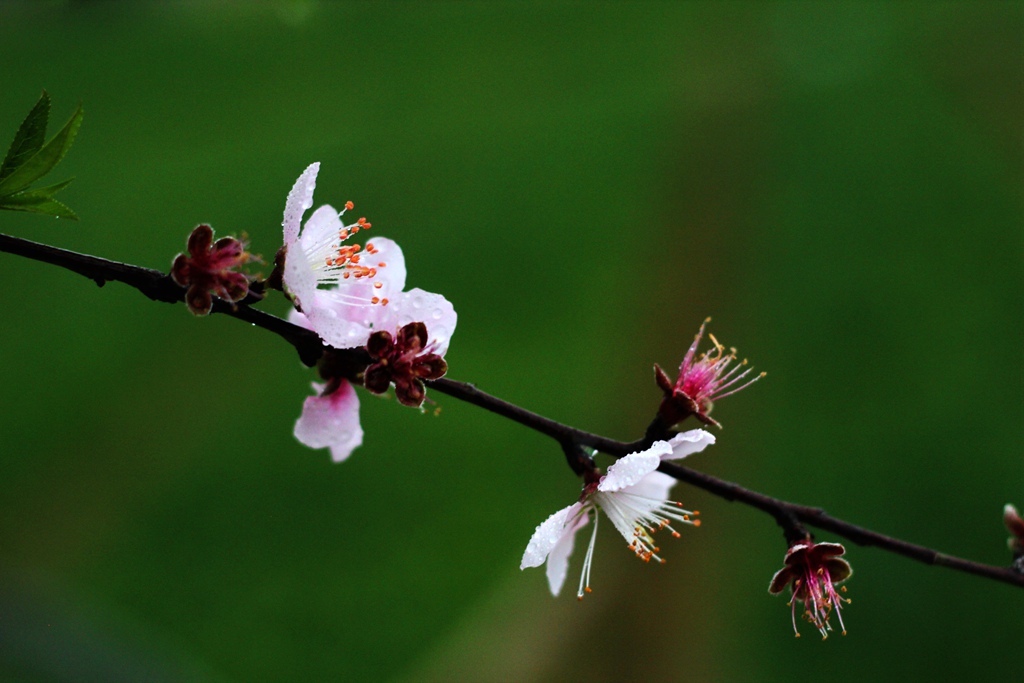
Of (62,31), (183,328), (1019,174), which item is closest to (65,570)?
(183,328)

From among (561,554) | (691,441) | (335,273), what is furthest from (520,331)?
(691,441)

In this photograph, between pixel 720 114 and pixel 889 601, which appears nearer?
pixel 889 601

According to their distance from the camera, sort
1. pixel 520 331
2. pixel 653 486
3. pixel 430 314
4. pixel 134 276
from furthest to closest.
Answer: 1. pixel 520 331
2. pixel 653 486
3. pixel 430 314
4. pixel 134 276

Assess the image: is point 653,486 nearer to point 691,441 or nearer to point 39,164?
point 691,441

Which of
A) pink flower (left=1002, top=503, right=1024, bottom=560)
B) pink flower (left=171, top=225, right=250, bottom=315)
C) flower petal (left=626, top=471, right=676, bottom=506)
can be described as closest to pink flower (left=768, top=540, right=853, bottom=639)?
flower petal (left=626, top=471, right=676, bottom=506)

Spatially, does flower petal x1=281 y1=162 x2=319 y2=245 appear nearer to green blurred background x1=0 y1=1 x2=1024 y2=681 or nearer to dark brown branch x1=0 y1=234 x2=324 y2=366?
dark brown branch x1=0 y1=234 x2=324 y2=366

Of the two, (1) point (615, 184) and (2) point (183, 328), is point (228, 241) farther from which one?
(1) point (615, 184)
